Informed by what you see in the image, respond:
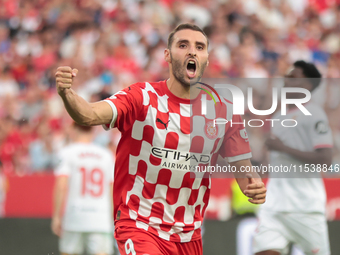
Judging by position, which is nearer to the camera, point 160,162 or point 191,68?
point 160,162

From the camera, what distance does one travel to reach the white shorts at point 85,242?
6.93 m

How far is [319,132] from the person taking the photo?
5.44 metres

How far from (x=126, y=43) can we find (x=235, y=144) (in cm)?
825

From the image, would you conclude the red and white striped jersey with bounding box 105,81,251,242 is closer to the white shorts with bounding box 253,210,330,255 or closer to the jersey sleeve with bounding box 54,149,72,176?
the white shorts with bounding box 253,210,330,255

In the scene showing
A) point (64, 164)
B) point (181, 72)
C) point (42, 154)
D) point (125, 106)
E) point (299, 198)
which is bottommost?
point (299, 198)

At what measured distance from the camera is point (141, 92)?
3.86 metres

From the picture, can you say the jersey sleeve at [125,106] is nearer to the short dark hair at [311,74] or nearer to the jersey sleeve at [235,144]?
the jersey sleeve at [235,144]

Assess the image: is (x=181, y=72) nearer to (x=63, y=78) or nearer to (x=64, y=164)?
(x=63, y=78)

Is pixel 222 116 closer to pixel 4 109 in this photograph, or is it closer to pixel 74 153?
pixel 74 153

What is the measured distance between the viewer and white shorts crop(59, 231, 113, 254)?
693 cm

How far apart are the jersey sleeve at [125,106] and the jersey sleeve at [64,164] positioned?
326 cm

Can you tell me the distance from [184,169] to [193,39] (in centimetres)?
106

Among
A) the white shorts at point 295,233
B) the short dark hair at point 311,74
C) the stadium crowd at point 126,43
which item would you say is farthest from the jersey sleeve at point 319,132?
the stadium crowd at point 126,43

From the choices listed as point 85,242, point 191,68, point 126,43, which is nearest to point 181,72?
point 191,68
